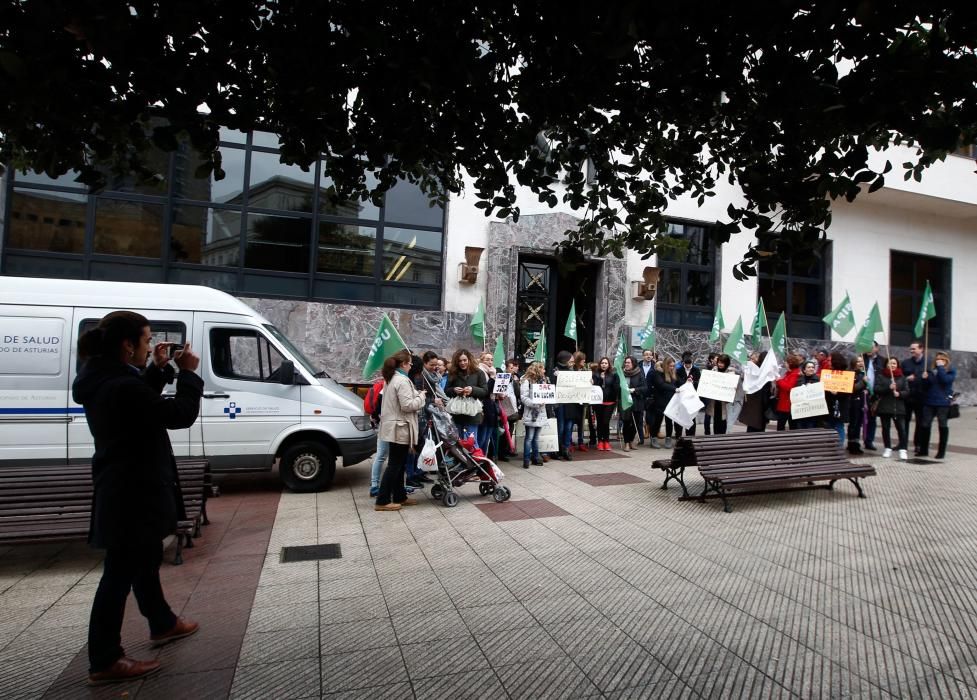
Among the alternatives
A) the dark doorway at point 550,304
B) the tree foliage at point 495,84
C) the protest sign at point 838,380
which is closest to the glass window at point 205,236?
the dark doorway at point 550,304

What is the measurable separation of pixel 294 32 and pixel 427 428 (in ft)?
17.1

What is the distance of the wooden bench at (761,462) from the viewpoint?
707 centimetres

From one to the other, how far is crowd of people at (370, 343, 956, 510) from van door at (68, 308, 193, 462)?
243 centimetres

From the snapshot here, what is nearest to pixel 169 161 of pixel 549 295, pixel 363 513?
pixel 549 295

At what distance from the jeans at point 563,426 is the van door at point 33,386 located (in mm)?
7242

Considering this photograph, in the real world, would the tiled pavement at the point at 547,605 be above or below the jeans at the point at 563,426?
below

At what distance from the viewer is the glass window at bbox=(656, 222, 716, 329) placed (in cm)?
1772

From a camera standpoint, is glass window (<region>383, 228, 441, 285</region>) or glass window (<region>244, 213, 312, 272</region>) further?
glass window (<region>383, 228, 441, 285</region>)

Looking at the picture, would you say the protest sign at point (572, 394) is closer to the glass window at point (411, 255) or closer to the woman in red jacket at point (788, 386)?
the woman in red jacket at point (788, 386)

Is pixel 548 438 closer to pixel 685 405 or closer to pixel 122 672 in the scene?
pixel 685 405

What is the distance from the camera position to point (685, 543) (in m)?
5.63

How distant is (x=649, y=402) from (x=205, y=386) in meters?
8.05

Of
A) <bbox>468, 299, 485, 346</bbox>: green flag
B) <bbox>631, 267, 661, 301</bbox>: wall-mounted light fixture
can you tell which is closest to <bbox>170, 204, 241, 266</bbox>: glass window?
<bbox>468, 299, 485, 346</bbox>: green flag

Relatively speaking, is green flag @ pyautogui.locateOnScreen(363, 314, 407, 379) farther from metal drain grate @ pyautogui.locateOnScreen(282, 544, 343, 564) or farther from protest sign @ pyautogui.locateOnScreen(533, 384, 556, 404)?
metal drain grate @ pyautogui.locateOnScreen(282, 544, 343, 564)
